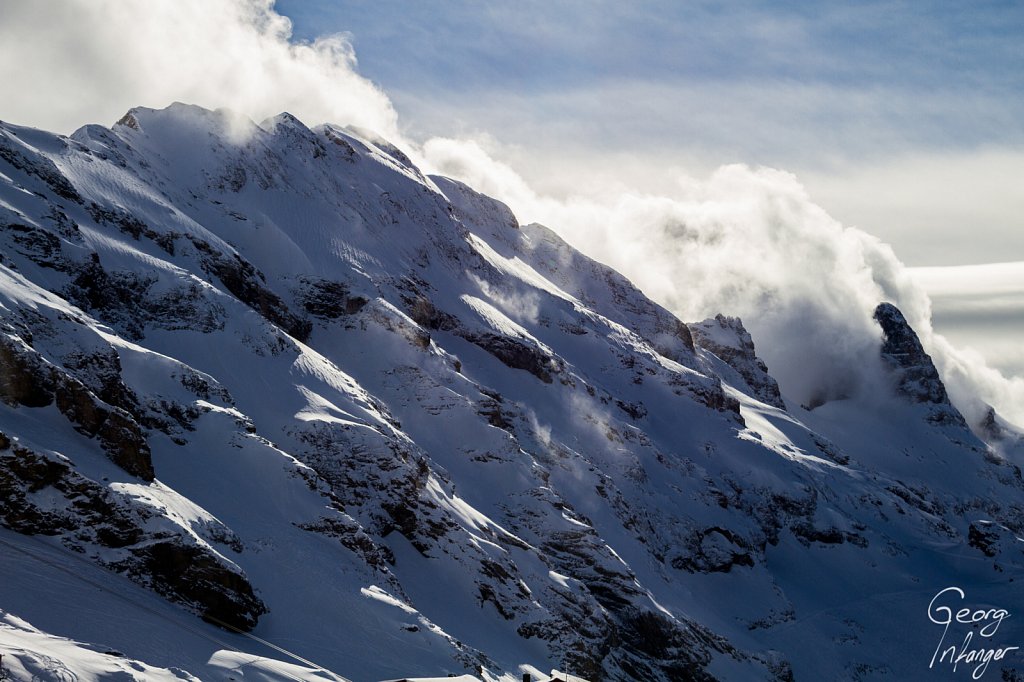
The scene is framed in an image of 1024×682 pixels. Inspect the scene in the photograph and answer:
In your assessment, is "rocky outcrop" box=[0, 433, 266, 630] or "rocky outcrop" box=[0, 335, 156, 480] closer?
"rocky outcrop" box=[0, 433, 266, 630]

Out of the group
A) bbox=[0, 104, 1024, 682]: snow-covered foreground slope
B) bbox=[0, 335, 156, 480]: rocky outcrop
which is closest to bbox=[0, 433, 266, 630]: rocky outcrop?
bbox=[0, 104, 1024, 682]: snow-covered foreground slope

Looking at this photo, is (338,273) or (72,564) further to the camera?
(338,273)

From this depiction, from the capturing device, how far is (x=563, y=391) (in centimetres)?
14525

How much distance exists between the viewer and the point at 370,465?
299 ft

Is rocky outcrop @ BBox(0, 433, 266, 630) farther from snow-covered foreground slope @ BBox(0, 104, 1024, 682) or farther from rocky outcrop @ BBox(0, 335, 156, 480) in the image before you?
rocky outcrop @ BBox(0, 335, 156, 480)

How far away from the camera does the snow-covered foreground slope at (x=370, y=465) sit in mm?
58781

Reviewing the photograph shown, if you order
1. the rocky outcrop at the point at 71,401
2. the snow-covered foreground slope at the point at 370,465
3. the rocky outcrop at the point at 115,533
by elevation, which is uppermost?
the snow-covered foreground slope at the point at 370,465

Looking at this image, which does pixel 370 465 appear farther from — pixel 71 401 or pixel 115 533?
pixel 115 533

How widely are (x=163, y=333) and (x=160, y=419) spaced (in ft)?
58.3

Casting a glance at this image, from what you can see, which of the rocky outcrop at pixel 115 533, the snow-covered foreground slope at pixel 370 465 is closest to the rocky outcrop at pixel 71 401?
the snow-covered foreground slope at pixel 370 465

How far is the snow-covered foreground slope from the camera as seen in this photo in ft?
193

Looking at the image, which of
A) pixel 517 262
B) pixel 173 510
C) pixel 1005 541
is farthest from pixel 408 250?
pixel 1005 541

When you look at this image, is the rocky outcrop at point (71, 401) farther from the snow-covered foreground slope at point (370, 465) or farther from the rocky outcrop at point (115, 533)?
the rocky outcrop at point (115, 533)

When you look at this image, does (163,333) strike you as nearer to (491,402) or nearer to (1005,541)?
(491,402)
